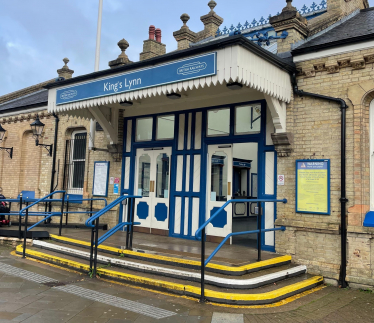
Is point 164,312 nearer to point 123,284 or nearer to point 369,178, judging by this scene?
point 123,284

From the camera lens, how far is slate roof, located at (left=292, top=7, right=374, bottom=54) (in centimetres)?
688

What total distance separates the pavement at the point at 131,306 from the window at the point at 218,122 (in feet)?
13.3

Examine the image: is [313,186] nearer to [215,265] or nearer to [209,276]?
[215,265]

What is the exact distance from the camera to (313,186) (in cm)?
718

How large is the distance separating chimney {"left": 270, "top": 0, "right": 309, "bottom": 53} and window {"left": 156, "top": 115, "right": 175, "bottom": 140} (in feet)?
10.7

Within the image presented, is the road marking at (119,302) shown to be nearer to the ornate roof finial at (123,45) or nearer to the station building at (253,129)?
the station building at (253,129)

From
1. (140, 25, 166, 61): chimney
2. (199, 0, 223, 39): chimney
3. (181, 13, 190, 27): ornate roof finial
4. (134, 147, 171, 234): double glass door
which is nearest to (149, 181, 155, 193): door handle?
(134, 147, 171, 234): double glass door

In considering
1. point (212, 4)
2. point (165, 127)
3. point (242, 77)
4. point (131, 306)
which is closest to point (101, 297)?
point (131, 306)

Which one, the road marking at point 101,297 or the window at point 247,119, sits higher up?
the window at point 247,119

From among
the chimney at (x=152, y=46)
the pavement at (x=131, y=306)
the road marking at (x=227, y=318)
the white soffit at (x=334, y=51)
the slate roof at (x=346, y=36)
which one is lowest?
the pavement at (x=131, y=306)

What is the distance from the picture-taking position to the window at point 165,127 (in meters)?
9.79

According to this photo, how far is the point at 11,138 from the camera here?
14547 mm

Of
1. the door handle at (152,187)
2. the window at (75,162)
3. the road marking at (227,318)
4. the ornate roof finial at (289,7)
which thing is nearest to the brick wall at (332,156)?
the ornate roof finial at (289,7)

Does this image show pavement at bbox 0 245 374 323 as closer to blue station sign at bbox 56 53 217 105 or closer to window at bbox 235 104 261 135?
window at bbox 235 104 261 135
